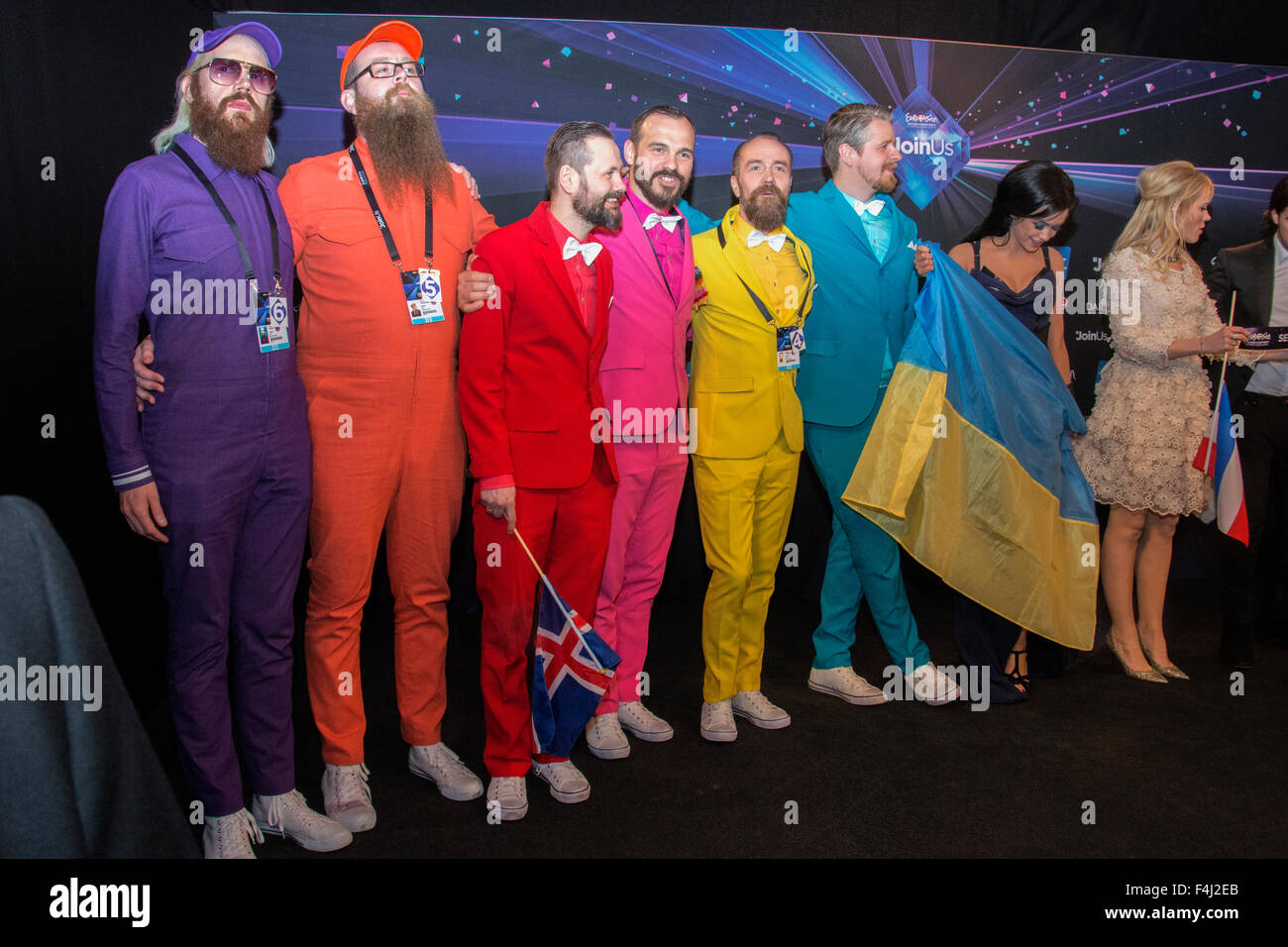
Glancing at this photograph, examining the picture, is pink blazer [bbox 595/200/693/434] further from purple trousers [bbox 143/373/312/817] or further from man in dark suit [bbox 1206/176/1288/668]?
man in dark suit [bbox 1206/176/1288/668]

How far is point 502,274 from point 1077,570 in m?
2.29

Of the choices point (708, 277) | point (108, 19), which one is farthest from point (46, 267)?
point (708, 277)

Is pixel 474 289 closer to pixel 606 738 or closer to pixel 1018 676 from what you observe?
pixel 606 738

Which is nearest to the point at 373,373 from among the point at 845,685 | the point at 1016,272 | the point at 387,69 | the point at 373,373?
the point at 373,373

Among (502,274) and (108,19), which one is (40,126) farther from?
(502,274)

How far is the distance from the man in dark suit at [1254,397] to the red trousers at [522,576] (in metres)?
2.86

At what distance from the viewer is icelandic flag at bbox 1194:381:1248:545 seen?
13.1 feet

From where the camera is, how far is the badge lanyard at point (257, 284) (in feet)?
8.14

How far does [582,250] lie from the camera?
2.82m

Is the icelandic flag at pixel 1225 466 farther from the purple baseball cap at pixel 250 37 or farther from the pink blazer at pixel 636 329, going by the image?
the purple baseball cap at pixel 250 37

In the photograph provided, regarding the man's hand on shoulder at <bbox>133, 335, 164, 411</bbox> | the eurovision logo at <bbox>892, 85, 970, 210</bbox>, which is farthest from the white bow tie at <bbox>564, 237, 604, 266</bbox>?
the eurovision logo at <bbox>892, 85, 970, 210</bbox>

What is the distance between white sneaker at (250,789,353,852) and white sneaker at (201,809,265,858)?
125 millimetres

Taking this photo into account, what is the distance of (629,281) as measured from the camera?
3051mm

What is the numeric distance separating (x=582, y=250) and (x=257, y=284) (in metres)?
0.88
